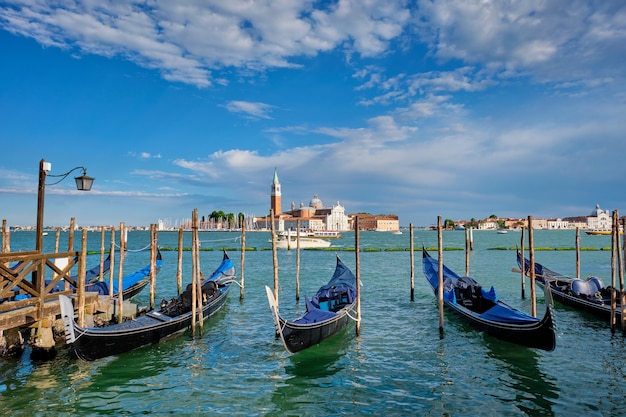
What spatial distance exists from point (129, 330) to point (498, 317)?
22.5 feet

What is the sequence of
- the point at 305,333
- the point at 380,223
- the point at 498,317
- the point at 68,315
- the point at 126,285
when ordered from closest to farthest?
the point at 68,315 < the point at 305,333 < the point at 498,317 < the point at 126,285 < the point at 380,223

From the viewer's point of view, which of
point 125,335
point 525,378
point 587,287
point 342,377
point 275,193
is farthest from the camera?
point 275,193

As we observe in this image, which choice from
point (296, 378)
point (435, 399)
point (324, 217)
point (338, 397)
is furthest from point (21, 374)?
point (324, 217)

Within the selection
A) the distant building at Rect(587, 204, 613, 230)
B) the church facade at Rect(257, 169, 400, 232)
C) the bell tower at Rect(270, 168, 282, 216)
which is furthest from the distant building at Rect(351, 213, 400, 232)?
the distant building at Rect(587, 204, 613, 230)

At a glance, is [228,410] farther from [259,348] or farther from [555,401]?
[555,401]

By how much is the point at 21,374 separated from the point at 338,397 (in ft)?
16.6

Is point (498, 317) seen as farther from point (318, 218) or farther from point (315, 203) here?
point (315, 203)

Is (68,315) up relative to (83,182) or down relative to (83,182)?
down

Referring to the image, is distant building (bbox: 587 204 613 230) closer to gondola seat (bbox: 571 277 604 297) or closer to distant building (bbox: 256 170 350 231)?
distant building (bbox: 256 170 350 231)

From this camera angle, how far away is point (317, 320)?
8.59m

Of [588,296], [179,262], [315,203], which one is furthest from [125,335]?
[315,203]

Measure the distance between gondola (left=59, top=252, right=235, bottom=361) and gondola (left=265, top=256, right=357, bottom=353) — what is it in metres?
2.12

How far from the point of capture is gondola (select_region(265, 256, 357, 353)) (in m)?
7.63

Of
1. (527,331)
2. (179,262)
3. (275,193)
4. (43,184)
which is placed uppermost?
(275,193)
